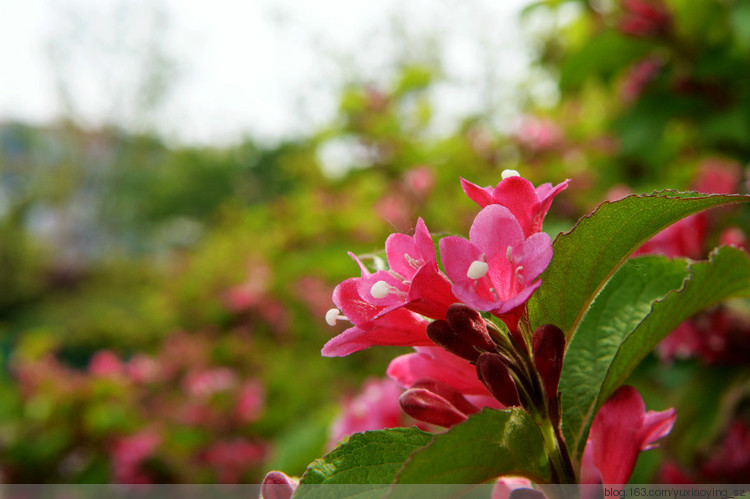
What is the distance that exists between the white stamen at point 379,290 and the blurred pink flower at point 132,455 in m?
2.20

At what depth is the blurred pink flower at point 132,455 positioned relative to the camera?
7.34ft

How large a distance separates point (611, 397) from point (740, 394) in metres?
0.61

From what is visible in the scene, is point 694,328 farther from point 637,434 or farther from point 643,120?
point 643,120

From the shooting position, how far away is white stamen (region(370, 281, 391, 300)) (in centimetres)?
38

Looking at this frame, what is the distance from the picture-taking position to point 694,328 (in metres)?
0.93

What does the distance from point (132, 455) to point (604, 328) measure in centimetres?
219

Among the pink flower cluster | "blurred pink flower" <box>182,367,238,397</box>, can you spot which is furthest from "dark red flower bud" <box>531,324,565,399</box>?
"blurred pink flower" <box>182,367,238,397</box>

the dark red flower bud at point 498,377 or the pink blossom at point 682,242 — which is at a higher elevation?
the pink blossom at point 682,242

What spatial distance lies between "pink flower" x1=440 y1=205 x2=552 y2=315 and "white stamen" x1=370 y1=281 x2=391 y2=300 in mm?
41

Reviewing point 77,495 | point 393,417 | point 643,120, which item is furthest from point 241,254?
point 393,417

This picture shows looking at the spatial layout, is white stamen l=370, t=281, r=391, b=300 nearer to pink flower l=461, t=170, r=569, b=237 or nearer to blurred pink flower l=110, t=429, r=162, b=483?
pink flower l=461, t=170, r=569, b=237

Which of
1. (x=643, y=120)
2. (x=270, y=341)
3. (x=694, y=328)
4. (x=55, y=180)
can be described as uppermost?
(x=55, y=180)

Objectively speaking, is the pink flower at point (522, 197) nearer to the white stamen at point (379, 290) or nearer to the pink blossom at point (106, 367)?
the white stamen at point (379, 290)

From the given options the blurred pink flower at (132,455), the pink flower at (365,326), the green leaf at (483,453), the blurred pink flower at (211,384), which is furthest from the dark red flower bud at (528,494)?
the blurred pink flower at (211,384)
